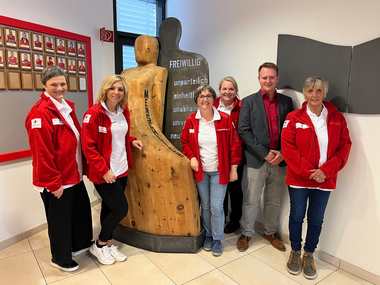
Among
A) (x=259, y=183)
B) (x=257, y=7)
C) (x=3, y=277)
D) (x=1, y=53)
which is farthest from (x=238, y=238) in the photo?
(x=1, y=53)

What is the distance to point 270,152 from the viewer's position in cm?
213

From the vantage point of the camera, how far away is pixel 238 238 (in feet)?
8.32

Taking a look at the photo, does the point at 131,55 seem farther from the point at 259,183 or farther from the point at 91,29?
the point at 259,183

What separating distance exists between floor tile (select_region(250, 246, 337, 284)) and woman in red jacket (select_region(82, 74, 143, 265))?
1144mm

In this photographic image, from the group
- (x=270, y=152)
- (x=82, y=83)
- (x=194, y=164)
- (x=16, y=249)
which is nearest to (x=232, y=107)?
(x=270, y=152)

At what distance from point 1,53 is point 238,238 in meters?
2.59

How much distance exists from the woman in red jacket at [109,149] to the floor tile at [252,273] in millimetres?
856

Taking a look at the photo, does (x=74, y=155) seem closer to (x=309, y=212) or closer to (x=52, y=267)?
(x=52, y=267)

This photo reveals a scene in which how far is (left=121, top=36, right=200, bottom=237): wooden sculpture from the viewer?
7.09ft

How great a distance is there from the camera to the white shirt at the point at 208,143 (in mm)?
2080

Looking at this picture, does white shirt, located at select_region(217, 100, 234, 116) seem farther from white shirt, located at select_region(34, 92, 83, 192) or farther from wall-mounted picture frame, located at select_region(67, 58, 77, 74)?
wall-mounted picture frame, located at select_region(67, 58, 77, 74)

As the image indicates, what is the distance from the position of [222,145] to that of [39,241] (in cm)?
189

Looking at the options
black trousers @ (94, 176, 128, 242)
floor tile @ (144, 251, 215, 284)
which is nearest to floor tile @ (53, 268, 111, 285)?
black trousers @ (94, 176, 128, 242)

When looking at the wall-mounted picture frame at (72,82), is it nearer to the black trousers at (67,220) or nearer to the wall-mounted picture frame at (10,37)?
the wall-mounted picture frame at (10,37)
